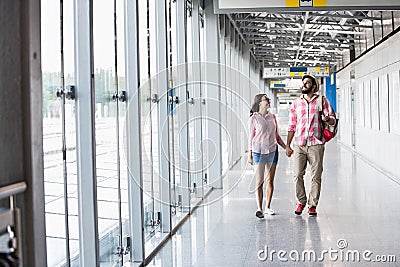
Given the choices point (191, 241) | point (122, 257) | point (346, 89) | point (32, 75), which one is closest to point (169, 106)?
point (191, 241)

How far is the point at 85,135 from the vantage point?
3.97m

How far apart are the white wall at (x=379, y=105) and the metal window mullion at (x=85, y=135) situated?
27.4 ft

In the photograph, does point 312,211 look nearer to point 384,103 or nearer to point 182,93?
point 182,93

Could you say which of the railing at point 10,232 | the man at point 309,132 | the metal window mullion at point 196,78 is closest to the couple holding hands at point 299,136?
the man at point 309,132

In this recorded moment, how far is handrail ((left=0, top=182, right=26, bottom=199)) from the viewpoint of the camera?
176 centimetres

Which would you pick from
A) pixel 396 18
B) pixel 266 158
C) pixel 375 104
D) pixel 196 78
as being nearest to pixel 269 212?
pixel 266 158

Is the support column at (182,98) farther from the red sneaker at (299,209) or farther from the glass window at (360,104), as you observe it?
the glass window at (360,104)

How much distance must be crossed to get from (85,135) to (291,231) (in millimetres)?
3331

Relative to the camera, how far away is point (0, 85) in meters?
2.05

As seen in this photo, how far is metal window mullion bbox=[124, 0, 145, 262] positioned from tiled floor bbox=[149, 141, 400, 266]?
0.49 meters

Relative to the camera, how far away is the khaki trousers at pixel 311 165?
286 inches

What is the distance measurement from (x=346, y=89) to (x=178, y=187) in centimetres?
1505

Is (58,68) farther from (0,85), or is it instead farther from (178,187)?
(178,187)

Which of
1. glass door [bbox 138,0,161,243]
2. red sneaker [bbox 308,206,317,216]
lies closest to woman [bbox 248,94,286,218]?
red sneaker [bbox 308,206,317,216]
